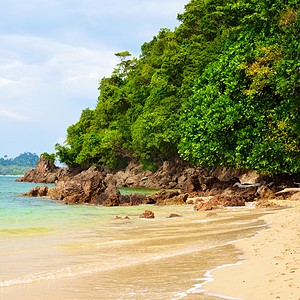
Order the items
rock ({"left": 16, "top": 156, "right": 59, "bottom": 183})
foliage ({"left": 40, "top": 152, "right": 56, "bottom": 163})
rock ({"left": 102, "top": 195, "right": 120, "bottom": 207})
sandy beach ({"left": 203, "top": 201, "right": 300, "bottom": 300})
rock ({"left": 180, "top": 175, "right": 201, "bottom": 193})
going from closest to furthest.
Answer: sandy beach ({"left": 203, "top": 201, "right": 300, "bottom": 300}), rock ({"left": 102, "top": 195, "right": 120, "bottom": 207}), rock ({"left": 180, "top": 175, "right": 201, "bottom": 193}), rock ({"left": 16, "top": 156, "right": 59, "bottom": 183}), foliage ({"left": 40, "top": 152, "right": 56, "bottom": 163})

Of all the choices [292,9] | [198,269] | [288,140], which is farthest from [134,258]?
[292,9]

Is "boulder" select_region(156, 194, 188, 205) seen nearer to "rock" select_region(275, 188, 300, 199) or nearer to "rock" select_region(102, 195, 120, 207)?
"rock" select_region(102, 195, 120, 207)

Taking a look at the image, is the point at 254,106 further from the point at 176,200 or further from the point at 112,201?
the point at 112,201

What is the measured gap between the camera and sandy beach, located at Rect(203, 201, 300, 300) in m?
4.29

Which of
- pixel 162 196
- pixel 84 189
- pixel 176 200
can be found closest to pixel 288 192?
pixel 176 200

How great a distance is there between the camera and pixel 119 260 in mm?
6898

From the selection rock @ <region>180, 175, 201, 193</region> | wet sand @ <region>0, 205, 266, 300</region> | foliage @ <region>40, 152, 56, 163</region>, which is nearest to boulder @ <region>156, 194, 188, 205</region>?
rock @ <region>180, 175, 201, 193</region>

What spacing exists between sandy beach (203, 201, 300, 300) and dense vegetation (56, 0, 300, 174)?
10436 mm

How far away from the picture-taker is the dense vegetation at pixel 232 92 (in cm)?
2031

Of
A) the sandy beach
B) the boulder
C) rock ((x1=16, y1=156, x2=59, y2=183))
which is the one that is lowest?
the boulder

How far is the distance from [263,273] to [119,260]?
A: 8.94ft

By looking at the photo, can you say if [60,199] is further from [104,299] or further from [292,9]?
[104,299]

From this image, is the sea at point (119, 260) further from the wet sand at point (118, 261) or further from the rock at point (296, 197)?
the rock at point (296, 197)

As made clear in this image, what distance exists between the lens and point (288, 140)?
20391 millimetres
